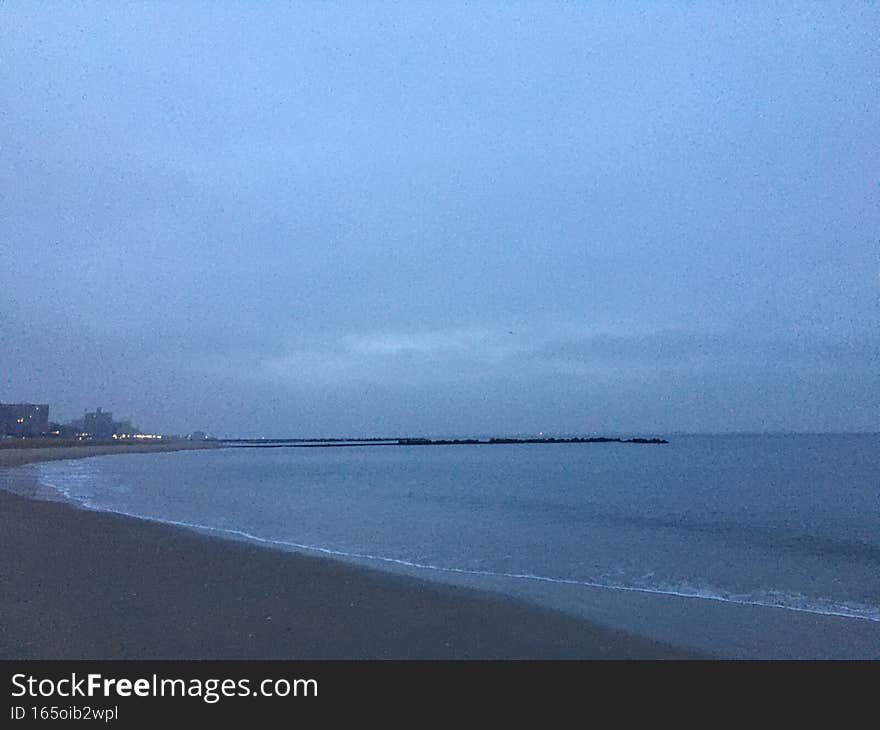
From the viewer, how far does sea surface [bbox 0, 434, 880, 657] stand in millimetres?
11008

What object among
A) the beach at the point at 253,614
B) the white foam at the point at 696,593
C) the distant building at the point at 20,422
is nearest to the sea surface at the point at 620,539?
the white foam at the point at 696,593

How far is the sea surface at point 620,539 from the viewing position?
1101 centimetres

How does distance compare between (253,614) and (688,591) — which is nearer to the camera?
(253,614)

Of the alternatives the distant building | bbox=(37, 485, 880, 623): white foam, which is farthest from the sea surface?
the distant building

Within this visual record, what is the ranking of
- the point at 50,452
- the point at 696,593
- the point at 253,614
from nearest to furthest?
the point at 253,614
the point at 696,593
the point at 50,452

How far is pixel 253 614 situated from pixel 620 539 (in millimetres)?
12888

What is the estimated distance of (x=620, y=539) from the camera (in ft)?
65.6

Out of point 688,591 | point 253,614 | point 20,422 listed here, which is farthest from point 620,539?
point 20,422

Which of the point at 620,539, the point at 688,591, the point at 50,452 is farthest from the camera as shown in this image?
the point at 50,452

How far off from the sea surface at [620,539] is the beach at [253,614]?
1.21 m

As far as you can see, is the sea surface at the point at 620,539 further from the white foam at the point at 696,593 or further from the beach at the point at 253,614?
the beach at the point at 253,614

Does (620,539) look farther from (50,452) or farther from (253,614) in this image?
(50,452)

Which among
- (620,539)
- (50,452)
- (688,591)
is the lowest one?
(50,452)

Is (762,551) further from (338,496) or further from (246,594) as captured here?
(338,496)
